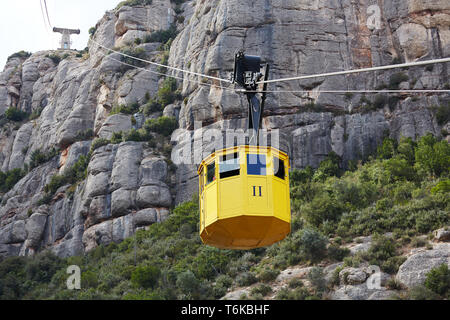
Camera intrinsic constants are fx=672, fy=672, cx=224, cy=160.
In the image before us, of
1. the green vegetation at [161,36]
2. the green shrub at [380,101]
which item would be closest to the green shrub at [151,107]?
the green vegetation at [161,36]

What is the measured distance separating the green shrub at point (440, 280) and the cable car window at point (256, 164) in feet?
46.5

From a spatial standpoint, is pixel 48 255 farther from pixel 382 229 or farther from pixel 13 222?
pixel 382 229

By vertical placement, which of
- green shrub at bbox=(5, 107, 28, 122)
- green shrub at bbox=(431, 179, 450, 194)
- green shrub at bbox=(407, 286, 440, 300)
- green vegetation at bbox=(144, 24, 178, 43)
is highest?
green vegetation at bbox=(144, 24, 178, 43)

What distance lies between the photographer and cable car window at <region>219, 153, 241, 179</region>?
20.8 m

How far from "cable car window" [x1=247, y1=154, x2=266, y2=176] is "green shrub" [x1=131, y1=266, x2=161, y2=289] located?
19360 millimetres

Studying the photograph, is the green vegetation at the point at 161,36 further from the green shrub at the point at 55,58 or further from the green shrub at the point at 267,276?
the green shrub at the point at 267,276

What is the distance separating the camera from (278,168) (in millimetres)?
21375

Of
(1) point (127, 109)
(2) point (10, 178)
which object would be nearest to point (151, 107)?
(1) point (127, 109)

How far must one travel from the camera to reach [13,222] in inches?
2270

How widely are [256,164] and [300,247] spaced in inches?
729

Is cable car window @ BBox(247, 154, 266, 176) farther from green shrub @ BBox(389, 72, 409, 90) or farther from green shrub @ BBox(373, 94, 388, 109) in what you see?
green shrub @ BBox(389, 72, 409, 90)

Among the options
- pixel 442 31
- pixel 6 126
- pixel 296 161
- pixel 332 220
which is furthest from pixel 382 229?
pixel 6 126

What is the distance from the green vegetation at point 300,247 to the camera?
36219 millimetres

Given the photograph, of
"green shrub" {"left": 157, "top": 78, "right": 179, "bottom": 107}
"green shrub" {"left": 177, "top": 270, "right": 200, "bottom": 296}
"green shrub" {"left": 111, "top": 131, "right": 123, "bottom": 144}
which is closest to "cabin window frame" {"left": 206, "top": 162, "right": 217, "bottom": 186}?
"green shrub" {"left": 177, "top": 270, "right": 200, "bottom": 296}
